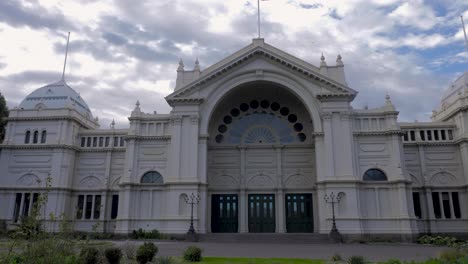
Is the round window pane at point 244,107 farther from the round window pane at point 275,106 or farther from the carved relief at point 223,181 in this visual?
the carved relief at point 223,181

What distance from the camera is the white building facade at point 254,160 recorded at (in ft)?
131

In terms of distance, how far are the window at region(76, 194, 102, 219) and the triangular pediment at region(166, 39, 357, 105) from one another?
15.6 metres

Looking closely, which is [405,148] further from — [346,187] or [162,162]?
[162,162]

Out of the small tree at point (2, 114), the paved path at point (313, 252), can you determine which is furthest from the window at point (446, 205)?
the small tree at point (2, 114)

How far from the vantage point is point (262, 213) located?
4341 centimetres

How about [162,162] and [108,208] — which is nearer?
[162,162]

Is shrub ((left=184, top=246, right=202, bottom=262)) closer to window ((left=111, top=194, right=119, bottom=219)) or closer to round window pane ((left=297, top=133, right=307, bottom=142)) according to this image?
round window pane ((left=297, top=133, right=307, bottom=142))

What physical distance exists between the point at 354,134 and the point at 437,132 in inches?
446

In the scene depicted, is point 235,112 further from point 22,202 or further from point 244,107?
point 22,202

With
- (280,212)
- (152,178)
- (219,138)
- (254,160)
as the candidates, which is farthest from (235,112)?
(280,212)

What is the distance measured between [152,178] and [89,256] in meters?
27.5

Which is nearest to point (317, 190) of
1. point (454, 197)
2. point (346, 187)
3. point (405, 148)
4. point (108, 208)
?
point (346, 187)

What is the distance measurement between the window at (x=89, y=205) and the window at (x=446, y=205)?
39267 mm

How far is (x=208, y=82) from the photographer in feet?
142
